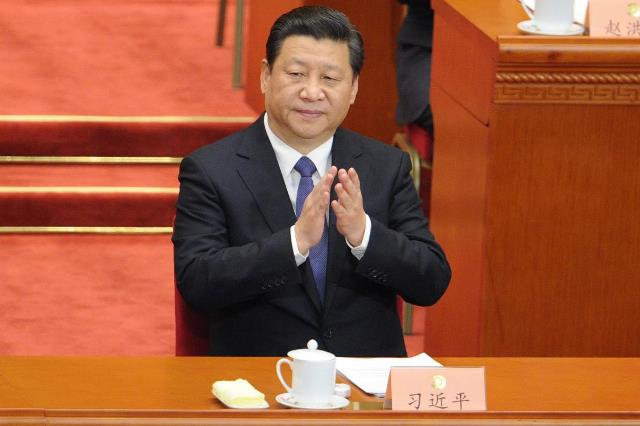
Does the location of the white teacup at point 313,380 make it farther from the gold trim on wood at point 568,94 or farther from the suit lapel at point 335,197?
the gold trim on wood at point 568,94

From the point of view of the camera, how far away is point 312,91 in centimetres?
278

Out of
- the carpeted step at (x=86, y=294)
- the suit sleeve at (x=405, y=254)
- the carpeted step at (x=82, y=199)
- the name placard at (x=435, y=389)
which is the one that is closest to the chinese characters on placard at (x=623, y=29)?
the suit sleeve at (x=405, y=254)

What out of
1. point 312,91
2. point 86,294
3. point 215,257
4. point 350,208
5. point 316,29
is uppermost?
point 316,29

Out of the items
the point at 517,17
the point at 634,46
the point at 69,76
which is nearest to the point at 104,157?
the point at 69,76

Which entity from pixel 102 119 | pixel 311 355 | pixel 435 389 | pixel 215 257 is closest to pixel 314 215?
pixel 215 257

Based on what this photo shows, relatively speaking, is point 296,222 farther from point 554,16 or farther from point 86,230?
point 86,230

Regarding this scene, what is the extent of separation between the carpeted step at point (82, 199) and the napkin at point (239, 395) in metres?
2.83

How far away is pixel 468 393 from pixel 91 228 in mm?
3076

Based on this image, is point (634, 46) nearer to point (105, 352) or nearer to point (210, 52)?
point (105, 352)

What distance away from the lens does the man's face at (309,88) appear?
2.79m

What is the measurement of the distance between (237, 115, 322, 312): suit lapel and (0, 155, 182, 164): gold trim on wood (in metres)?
2.38

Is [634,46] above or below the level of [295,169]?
above

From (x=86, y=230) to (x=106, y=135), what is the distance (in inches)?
15.4

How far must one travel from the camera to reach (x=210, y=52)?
633 centimetres
